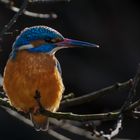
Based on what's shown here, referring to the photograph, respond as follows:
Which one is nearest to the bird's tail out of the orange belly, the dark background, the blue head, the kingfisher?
the kingfisher

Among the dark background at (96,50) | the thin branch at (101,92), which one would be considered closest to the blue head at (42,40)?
the thin branch at (101,92)

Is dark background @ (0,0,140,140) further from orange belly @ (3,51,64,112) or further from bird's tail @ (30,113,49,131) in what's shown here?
orange belly @ (3,51,64,112)

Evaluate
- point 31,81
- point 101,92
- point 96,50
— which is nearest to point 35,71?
point 31,81

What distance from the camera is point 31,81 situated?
9.42ft

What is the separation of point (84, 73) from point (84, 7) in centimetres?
67

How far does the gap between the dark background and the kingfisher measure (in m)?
3.00

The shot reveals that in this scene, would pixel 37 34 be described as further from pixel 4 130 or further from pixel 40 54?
pixel 4 130

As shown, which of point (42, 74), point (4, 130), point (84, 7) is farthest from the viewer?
point (84, 7)

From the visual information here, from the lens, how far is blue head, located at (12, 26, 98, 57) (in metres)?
2.93

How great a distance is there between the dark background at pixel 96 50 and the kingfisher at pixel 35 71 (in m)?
3.00

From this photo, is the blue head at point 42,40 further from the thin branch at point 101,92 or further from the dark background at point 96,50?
the dark background at point 96,50

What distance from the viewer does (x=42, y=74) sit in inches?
116

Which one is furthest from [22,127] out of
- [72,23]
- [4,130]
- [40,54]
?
[40,54]

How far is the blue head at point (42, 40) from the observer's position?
9.62 feet
